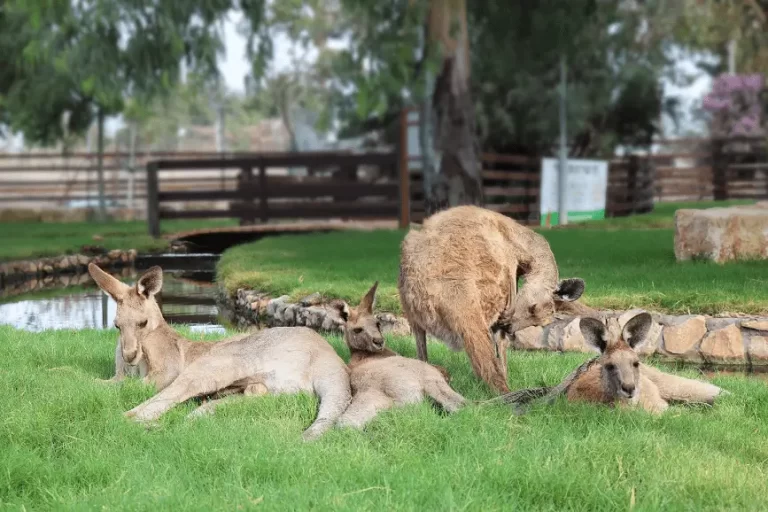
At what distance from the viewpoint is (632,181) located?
26688 mm

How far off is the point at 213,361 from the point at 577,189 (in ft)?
57.5

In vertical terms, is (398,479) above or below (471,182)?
below

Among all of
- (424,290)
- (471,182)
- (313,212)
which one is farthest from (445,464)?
(313,212)

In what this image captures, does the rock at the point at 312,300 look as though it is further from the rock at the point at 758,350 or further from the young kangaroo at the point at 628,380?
the young kangaroo at the point at 628,380

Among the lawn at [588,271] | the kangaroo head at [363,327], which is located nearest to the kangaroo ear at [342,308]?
the kangaroo head at [363,327]

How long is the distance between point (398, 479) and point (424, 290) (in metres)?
1.82

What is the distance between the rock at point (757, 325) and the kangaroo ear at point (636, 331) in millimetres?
3077

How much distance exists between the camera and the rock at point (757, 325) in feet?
26.6

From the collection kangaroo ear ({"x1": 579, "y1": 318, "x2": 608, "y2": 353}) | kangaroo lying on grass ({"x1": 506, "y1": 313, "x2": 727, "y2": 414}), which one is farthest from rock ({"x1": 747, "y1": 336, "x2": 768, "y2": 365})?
kangaroo ear ({"x1": 579, "y1": 318, "x2": 608, "y2": 353})

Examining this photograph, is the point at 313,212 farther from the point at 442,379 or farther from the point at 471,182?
the point at 442,379

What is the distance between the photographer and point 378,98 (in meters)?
11.8

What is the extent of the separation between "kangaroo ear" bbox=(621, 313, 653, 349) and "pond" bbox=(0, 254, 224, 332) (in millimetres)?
5474

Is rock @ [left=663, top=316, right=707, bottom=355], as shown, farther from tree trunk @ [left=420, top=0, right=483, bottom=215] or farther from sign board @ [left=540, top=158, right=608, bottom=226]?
sign board @ [left=540, top=158, right=608, bottom=226]

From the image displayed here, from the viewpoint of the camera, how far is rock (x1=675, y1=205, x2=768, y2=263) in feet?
37.4
